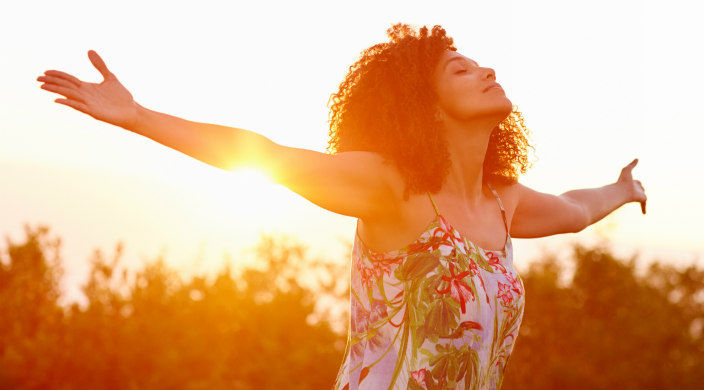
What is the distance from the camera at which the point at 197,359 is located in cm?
1070

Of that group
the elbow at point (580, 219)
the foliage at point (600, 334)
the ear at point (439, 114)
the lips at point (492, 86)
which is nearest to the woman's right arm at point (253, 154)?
the ear at point (439, 114)

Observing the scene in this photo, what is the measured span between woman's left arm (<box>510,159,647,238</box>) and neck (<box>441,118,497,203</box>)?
0.62 m

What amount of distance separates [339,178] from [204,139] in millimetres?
499

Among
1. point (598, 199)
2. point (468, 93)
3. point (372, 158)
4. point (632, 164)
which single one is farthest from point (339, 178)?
point (632, 164)

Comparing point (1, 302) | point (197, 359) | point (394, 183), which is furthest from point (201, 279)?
point (394, 183)

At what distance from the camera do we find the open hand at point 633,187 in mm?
4703

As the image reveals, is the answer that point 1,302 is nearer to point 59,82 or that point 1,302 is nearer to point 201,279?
point 201,279

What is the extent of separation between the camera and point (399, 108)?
3260 millimetres

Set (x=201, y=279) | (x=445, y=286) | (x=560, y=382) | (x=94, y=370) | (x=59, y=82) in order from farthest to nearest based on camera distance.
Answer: (x=560, y=382) < (x=201, y=279) < (x=94, y=370) < (x=445, y=286) < (x=59, y=82)

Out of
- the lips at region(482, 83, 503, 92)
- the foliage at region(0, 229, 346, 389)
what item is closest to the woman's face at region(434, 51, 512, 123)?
the lips at region(482, 83, 503, 92)

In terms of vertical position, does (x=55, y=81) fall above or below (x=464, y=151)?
below

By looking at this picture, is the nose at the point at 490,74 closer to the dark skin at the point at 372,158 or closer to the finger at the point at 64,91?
the dark skin at the point at 372,158

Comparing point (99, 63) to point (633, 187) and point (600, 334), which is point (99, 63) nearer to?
point (633, 187)

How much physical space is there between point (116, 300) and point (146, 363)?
2.88 ft
